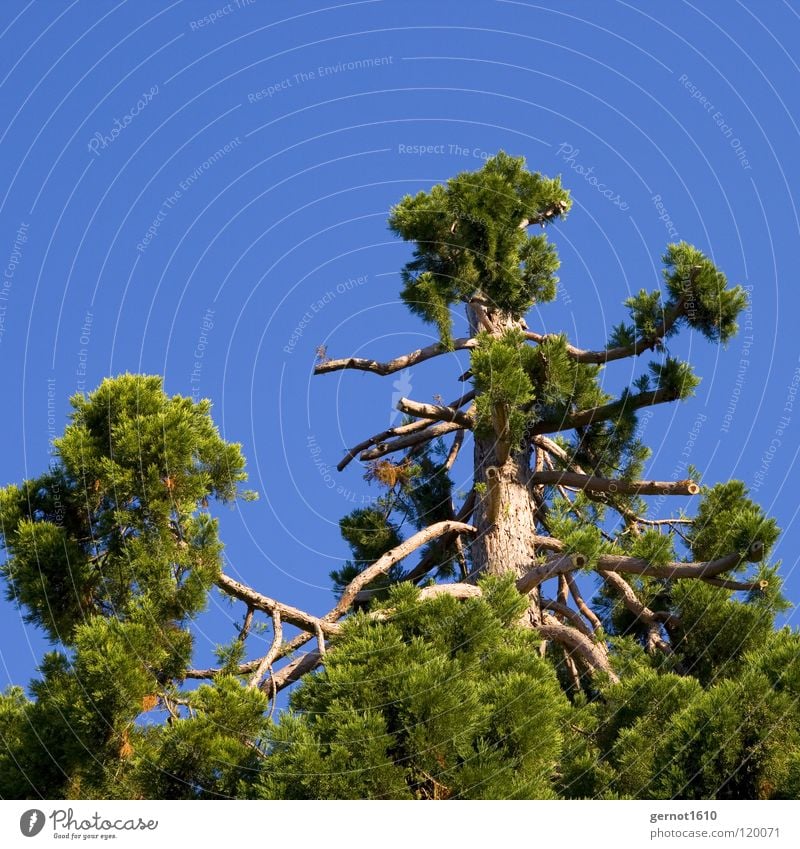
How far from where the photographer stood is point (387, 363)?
1456cm

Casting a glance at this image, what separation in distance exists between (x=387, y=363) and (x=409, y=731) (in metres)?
6.10

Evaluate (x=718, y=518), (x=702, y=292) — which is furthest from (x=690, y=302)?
(x=718, y=518)

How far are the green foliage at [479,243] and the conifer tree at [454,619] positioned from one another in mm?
52

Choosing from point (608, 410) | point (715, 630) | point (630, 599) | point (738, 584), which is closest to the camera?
point (738, 584)

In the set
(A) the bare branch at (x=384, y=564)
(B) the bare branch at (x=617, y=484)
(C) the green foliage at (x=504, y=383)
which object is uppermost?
(C) the green foliage at (x=504, y=383)

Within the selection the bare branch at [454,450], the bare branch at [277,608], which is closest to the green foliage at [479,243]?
the bare branch at [454,450]

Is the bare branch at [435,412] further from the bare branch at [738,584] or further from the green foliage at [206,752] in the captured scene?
the green foliage at [206,752]

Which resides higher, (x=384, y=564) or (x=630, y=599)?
(x=384, y=564)

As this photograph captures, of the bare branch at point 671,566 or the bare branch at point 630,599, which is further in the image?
the bare branch at point 630,599

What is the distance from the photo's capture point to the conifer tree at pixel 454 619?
30.9 feet

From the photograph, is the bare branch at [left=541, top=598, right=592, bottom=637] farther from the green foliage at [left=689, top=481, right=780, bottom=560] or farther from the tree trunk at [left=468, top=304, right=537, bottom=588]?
the green foliage at [left=689, top=481, right=780, bottom=560]

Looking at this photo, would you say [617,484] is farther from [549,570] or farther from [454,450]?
[454,450]

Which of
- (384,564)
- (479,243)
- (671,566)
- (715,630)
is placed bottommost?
(715,630)
